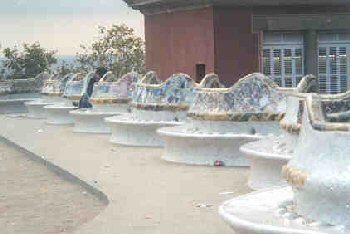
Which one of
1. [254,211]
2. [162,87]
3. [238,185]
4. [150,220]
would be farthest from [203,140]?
[254,211]

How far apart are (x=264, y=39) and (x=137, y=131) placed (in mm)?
7241

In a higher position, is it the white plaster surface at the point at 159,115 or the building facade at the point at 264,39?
the building facade at the point at 264,39

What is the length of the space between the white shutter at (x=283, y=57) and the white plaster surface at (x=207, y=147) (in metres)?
9.44

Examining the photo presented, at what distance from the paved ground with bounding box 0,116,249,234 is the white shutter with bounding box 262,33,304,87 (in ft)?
20.9

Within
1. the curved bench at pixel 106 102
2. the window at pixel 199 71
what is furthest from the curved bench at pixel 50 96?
the curved bench at pixel 106 102

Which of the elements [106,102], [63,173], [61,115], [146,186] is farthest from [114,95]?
[146,186]

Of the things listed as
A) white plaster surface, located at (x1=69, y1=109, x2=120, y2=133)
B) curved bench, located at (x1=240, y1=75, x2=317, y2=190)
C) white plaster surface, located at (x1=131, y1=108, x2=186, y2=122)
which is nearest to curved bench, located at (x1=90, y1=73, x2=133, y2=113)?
white plaster surface, located at (x1=69, y1=109, x2=120, y2=133)

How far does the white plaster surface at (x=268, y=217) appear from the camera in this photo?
5.42 meters

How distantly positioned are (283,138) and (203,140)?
7.77 ft

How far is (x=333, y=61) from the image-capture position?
2228cm

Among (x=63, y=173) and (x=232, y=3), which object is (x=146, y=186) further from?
(x=232, y=3)

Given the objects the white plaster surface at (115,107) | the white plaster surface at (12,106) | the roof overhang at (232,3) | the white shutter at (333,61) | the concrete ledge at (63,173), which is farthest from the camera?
the white plaster surface at (12,106)

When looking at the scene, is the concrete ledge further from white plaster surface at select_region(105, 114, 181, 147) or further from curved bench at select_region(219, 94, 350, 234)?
curved bench at select_region(219, 94, 350, 234)

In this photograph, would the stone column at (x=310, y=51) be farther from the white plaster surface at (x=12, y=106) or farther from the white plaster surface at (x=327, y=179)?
the white plaster surface at (x=327, y=179)
